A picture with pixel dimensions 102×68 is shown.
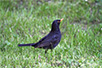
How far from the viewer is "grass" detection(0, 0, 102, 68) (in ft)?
17.1

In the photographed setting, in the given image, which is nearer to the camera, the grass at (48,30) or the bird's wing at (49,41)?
the grass at (48,30)

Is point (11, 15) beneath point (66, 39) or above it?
above

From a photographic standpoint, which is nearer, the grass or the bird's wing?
the grass

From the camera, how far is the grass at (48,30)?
522 centimetres

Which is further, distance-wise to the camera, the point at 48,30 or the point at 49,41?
the point at 48,30

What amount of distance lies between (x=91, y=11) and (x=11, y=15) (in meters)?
3.35

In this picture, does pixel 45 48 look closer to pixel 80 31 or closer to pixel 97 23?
pixel 80 31

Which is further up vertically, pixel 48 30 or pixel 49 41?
pixel 49 41

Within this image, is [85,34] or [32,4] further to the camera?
[32,4]

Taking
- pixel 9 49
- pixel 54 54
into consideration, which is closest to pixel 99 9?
pixel 54 54

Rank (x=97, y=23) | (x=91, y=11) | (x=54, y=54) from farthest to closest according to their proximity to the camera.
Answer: (x=91, y=11) → (x=97, y=23) → (x=54, y=54)

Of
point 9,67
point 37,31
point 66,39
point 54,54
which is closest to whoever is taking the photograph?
point 9,67

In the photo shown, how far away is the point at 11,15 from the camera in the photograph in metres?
8.00

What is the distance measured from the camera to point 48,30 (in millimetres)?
7258
